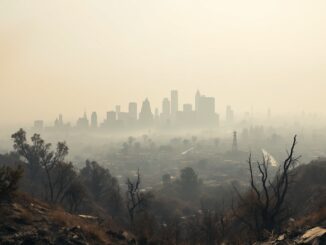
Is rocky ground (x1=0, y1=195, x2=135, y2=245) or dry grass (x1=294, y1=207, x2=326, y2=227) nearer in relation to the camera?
rocky ground (x1=0, y1=195, x2=135, y2=245)

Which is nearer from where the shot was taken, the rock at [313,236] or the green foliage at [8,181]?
the rock at [313,236]

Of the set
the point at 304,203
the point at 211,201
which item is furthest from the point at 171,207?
the point at 304,203

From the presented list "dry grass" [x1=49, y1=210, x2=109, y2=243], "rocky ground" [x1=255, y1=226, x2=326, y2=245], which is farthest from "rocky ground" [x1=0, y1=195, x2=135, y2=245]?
"rocky ground" [x1=255, y1=226, x2=326, y2=245]

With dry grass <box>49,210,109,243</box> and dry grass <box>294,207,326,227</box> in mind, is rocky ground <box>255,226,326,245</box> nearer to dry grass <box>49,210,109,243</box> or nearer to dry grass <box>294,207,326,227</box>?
dry grass <box>294,207,326,227</box>

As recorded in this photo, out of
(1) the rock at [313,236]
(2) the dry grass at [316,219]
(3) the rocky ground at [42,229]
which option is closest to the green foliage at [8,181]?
(3) the rocky ground at [42,229]

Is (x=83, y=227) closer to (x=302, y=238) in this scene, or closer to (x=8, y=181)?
(x=8, y=181)

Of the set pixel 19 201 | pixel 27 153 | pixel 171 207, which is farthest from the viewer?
pixel 171 207

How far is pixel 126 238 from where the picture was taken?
84.3 ft

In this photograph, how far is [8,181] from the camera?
956 inches

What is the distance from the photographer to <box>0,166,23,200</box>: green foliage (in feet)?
77.0

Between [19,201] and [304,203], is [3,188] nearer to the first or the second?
[19,201]

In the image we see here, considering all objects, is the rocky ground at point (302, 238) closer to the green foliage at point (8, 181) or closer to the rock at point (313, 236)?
the rock at point (313, 236)

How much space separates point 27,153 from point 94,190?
52.2 feet

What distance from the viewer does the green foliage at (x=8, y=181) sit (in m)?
23.5
